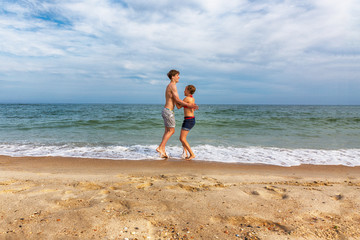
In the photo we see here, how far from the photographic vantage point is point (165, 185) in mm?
3324

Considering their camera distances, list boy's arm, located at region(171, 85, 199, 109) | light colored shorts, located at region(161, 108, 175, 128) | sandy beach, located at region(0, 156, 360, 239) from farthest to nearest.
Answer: light colored shorts, located at region(161, 108, 175, 128) → boy's arm, located at region(171, 85, 199, 109) → sandy beach, located at region(0, 156, 360, 239)

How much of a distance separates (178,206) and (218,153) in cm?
378

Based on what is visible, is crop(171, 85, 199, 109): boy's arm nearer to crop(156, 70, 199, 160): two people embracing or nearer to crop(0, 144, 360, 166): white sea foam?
crop(156, 70, 199, 160): two people embracing

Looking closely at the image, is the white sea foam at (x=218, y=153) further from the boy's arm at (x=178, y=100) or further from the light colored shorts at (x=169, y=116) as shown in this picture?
the boy's arm at (x=178, y=100)

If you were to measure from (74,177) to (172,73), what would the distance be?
3135 mm

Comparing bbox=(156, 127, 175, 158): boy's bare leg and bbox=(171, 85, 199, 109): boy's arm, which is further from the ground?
bbox=(171, 85, 199, 109): boy's arm

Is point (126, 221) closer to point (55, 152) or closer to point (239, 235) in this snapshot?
point (239, 235)

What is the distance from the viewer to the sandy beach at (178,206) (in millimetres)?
2008

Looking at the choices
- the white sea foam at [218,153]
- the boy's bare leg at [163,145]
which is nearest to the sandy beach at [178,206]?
the white sea foam at [218,153]

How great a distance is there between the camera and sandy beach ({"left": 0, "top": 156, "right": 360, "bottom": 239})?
79.0 inches

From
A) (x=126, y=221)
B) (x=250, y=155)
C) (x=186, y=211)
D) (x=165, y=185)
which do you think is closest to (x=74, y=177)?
(x=165, y=185)

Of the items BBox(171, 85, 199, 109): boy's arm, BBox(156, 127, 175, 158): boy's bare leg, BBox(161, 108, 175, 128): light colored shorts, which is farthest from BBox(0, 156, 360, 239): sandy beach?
BBox(171, 85, 199, 109): boy's arm

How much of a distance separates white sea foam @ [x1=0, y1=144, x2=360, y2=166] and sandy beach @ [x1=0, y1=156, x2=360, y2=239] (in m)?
1.25

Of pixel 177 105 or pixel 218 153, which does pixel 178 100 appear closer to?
pixel 177 105
